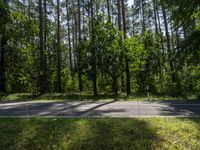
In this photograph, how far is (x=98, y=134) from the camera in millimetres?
7098

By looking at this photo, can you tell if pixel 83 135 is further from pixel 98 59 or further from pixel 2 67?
pixel 2 67

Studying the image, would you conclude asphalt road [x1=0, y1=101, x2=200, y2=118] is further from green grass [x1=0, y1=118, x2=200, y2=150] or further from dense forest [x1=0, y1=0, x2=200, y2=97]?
dense forest [x1=0, y1=0, x2=200, y2=97]

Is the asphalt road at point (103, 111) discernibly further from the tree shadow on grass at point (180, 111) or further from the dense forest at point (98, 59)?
the dense forest at point (98, 59)

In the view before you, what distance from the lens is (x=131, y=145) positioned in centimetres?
670

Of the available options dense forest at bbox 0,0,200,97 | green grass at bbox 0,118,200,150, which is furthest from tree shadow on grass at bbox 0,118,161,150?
dense forest at bbox 0,0,200,97

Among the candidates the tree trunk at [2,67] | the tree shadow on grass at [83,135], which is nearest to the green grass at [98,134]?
the tree shadow on grass at [83,135]

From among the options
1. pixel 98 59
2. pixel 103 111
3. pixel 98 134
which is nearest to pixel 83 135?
pixel 98 134

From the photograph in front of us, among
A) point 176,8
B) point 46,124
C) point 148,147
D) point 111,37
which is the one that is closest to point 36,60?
point 111,37

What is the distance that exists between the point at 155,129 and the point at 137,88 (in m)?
23.0

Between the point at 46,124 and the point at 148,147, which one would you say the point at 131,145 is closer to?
the point at 148,147

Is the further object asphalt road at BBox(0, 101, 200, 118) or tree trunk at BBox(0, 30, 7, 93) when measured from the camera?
tree trunk at BBox(0, 30, 7, 93)

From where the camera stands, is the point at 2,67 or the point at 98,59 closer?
the point at 98,59

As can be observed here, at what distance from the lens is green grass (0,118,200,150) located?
22.0ft

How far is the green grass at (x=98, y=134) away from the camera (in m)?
6.70
